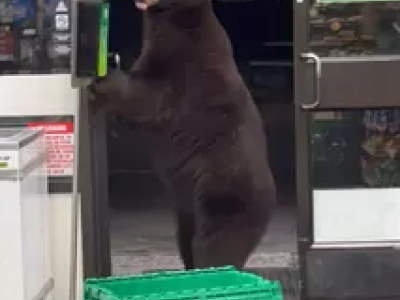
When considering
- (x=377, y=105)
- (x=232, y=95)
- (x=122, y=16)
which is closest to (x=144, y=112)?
(x=232, y=95)

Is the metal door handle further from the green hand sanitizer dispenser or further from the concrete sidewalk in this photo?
the green hand sanitizer dispenser

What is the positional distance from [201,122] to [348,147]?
101 centimetres

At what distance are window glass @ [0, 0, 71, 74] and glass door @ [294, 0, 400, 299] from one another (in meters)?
1.31

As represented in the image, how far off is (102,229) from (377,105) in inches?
64.1

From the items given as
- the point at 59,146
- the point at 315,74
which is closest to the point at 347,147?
the point at 315,74

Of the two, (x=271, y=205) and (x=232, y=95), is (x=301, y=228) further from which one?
(x=232, y=95)

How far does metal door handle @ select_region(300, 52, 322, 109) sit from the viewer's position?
5676 mm

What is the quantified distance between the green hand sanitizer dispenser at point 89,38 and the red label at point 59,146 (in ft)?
1.22

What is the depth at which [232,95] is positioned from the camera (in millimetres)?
5500

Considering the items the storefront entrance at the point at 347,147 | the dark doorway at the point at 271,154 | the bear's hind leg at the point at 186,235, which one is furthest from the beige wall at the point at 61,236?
the dark doorway at the point at 271,154

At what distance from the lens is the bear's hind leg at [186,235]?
227 inches

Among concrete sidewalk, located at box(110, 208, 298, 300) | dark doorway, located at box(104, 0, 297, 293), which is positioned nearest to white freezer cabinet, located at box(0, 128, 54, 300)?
concrete sidewalk, located at box(110, 208, 298, 300)

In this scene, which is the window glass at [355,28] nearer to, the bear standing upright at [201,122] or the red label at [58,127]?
the bear standing upright at [201,122]

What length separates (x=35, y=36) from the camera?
5121 millimetres
